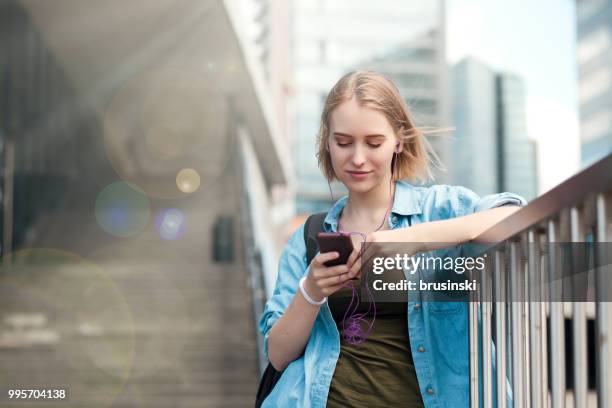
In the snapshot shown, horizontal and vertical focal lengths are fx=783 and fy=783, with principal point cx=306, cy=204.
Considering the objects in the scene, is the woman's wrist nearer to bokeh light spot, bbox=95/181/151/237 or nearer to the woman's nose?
the woman's nose

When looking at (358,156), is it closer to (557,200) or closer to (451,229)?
(451,229)

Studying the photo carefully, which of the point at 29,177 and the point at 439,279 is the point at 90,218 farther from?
the point at 439,279

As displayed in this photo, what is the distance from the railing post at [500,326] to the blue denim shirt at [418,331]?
0.37 feet

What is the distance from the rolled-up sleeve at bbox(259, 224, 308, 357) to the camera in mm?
1892

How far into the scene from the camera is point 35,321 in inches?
277

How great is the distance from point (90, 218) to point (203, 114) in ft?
24.4

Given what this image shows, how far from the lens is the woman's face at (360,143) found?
1.80 meters

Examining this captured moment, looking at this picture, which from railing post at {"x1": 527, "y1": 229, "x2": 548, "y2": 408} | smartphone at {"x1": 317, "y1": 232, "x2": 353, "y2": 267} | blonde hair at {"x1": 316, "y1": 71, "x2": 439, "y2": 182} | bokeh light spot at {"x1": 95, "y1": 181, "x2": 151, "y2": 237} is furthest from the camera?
bokeh light spot at {"x1": 95, "y1": 181, "x2": 151, "y2": 237}

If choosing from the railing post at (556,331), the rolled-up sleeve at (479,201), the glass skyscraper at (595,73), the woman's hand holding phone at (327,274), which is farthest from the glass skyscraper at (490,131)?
the railing post at (556,331)

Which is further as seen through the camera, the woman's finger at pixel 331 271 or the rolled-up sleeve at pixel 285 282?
the rolled-up sleeve at pixel 285 282

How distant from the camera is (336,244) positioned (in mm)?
1625

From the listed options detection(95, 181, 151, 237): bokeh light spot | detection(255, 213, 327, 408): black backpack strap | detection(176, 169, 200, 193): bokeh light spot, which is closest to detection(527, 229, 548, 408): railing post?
detection(255, 213, 327, 408): black backpack strap

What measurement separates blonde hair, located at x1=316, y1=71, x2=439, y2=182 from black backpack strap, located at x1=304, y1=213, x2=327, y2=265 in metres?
0.11

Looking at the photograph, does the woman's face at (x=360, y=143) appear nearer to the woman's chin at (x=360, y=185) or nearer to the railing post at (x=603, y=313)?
the woman's chin at (x=360, y=185)
